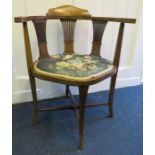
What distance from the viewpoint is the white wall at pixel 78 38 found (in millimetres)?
1425

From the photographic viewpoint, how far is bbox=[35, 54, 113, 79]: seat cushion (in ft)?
3.55

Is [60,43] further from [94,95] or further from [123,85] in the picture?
[123,85]

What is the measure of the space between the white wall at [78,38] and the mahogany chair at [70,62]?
0.14m

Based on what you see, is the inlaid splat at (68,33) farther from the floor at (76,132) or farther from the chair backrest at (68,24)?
the floor at (76,132)

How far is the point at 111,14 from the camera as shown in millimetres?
1615

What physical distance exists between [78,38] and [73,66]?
503 mm

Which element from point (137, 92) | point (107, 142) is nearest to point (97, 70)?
point (107, 142)

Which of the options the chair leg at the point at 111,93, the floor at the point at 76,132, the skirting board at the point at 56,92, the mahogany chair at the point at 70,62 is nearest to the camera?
the mahogany chair at the point at 70,62

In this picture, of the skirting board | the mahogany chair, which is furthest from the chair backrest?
the skirting board

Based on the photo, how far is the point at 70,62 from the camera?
1227 mm

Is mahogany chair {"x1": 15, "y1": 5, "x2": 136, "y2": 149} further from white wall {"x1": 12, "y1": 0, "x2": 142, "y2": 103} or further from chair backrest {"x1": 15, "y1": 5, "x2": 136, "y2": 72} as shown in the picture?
white wall {"x1": 12, "y1": 0, "x2": 142, "y2": 103}

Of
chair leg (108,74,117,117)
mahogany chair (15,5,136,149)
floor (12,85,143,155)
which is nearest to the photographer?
mahogany chair (15,5,136,149)

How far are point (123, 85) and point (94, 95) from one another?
1.09 ft

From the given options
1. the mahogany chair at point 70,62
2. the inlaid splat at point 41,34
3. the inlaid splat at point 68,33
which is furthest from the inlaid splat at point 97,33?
the inlaid splat at point 41,34
